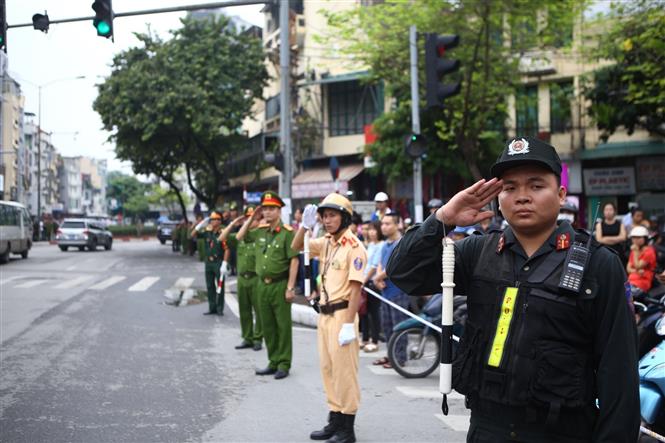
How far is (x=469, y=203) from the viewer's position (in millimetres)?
2797

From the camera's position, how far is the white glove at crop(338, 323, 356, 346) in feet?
18.5

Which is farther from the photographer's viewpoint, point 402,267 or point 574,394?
point 402,267

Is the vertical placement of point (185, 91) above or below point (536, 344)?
above

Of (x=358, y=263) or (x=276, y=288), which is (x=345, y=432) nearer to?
(x=358, y=263)

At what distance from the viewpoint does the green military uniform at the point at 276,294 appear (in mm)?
8031

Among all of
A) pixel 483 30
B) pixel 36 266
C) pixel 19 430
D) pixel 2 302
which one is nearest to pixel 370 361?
pixel 19 430

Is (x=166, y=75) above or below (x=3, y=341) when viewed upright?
above

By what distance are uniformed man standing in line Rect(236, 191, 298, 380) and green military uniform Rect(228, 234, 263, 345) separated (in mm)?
991

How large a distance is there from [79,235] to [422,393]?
33.4 meters

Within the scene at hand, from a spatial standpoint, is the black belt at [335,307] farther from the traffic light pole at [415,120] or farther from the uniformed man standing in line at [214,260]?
the uniformed man standing in line at [214,260]

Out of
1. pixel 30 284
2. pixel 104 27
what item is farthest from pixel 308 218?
pixel 30 284

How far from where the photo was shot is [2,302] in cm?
1434

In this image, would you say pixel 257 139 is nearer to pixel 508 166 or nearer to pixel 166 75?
pixel 166 75

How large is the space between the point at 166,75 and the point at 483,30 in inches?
683
